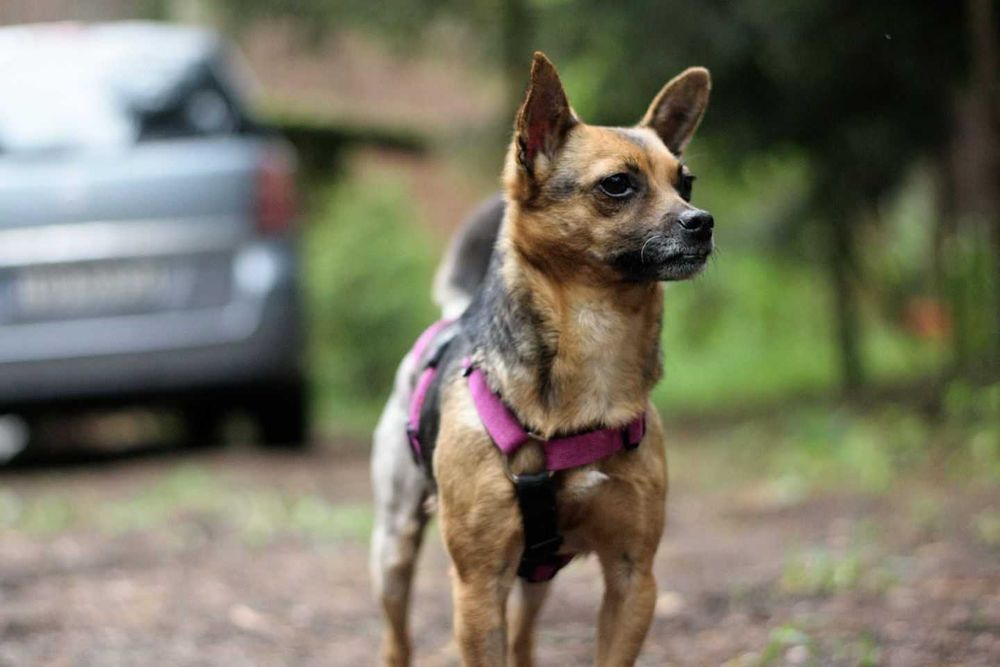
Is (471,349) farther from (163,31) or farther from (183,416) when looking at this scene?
(183,416)

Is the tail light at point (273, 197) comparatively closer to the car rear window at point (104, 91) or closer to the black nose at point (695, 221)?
the car rear window at point (104, 91)

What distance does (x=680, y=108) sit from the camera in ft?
13.2

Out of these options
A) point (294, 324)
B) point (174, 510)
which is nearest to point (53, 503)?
point (174, 510)

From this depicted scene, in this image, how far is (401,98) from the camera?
1667cm

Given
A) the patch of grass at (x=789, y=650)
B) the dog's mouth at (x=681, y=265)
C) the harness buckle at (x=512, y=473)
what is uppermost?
the dog's mouth at (x=681, y=265)

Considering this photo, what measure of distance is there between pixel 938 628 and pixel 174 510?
4233mm

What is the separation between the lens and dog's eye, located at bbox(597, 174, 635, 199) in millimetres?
3586

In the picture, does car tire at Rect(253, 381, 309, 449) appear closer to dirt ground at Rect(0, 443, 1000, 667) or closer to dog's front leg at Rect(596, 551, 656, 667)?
dirt ground at Rect(0, 443, 1000, 667)

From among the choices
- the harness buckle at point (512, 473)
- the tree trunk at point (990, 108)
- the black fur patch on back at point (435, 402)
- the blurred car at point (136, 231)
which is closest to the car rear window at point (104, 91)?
the blurred car at point (136, 231)

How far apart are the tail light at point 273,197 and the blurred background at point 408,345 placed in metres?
0.02

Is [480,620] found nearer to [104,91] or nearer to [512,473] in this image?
[512,473]

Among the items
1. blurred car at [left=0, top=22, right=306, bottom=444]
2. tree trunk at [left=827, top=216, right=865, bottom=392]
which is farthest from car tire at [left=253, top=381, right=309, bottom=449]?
tree trunk at [left=827, top=216, right=865, bottom=392]

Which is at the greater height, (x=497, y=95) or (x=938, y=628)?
(x=497, y=95)

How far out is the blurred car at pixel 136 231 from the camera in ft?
27.2
